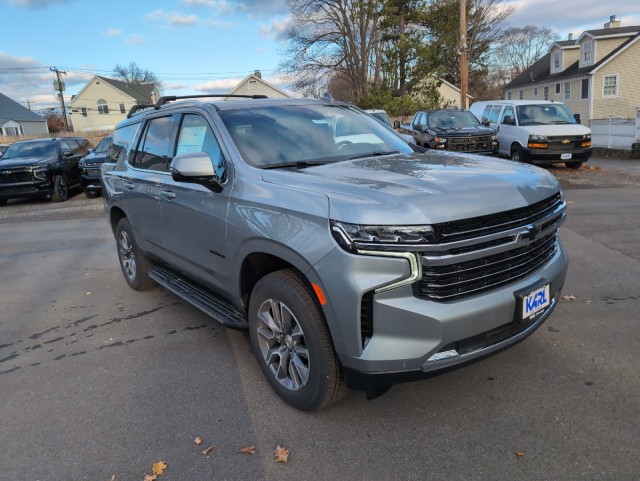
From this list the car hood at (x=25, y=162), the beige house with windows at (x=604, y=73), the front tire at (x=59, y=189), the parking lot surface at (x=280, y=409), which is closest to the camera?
the parking lot surface at (x=280, y=409)

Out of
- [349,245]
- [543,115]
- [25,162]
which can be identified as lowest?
[349,245]

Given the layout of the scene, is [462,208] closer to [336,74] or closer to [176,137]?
[176,137]

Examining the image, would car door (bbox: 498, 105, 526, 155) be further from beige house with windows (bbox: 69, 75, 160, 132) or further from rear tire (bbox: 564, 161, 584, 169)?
beige house with windows (bbox: 69, 75, 160, 132)

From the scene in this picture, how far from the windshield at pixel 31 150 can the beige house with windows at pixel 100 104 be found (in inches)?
1973

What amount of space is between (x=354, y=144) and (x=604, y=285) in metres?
3.07

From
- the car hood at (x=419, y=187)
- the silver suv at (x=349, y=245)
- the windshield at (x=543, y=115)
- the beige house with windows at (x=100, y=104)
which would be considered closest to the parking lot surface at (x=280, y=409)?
the silver suv at (x=349, y=245)

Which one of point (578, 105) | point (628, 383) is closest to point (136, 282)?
point (628, 383)

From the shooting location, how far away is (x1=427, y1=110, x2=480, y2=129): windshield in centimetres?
1582

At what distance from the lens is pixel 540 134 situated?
46.1ft

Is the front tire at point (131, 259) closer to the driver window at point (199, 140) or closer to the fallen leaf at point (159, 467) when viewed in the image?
the driver window at point (199, 140)

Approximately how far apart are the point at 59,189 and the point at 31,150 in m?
1.92

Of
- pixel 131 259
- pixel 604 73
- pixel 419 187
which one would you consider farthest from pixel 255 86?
pixel 419 187

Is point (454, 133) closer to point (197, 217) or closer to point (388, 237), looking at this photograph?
point (197, 217)

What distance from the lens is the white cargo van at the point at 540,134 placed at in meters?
14.1
